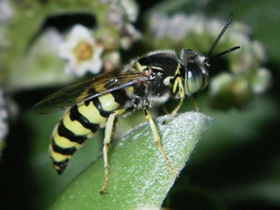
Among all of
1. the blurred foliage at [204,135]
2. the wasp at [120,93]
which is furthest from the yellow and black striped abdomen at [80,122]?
the blurred foliage at [204,135]

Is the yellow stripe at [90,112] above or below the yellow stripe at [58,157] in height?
above

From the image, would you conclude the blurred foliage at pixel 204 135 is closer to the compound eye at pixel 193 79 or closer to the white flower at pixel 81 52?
the white flower at pixel 81 52

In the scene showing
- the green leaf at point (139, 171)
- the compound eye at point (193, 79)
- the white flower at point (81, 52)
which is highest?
the white flower at point (81, 52)

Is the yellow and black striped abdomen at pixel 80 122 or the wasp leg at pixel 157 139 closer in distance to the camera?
the wasp leg at pixel 157 139

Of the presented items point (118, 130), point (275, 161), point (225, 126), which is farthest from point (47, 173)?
point (275, 161)

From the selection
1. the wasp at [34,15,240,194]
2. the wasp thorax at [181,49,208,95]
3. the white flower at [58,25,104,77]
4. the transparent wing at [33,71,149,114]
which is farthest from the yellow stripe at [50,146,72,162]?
the wasp thorax at [181,49,208,95]

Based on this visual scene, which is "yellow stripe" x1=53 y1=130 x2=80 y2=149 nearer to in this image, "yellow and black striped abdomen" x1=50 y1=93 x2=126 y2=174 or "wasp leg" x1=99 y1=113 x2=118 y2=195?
"yellow and black striped abdomen" x1=50 y1=93 x2=126 y2=174
